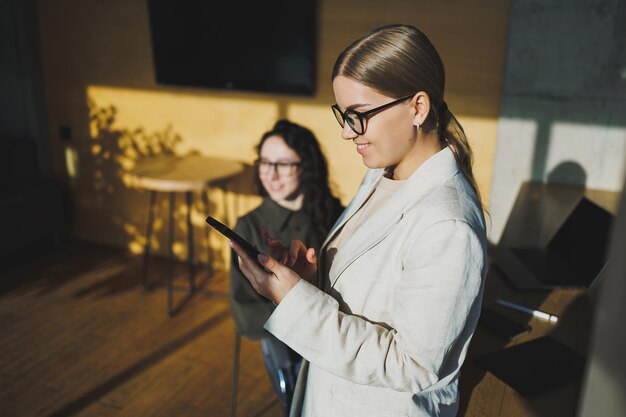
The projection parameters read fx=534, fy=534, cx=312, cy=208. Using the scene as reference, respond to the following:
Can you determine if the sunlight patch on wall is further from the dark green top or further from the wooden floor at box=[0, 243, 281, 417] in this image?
the wooden floor at box=[0, 243, 281, 417]

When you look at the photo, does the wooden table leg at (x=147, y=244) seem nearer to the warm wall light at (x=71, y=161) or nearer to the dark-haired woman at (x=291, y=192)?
the warm wall light at (x=71, y=161)

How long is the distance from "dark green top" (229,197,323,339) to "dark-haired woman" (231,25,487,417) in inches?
39.8

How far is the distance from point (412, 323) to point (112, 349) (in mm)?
2579

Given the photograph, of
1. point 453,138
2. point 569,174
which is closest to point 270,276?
point 453,138

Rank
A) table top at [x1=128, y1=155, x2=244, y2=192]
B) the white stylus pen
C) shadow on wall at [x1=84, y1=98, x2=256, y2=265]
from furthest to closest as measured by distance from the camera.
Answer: shadow on wall at [x1=84, y1=98, x2=256, y2=265], table top at [x1=128, y1=155, x2=244, y2=192], the white stylus pen

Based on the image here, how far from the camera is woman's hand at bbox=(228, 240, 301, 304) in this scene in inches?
40.4

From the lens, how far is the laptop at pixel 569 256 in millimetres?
1875

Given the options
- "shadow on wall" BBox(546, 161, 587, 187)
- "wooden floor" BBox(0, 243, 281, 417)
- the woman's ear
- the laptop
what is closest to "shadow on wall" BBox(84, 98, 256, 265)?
"wooden floor" BBox(0, 243, 281, 417)

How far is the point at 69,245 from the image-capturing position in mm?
4375

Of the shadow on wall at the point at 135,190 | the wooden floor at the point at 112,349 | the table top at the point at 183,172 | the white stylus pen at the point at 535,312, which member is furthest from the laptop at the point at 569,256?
the shadow on wall at the point at 135,190

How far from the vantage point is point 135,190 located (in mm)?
4160

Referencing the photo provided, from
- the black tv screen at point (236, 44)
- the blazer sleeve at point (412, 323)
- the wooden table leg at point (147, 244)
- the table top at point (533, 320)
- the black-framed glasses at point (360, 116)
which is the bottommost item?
the wooden table leg at point (147, 244)

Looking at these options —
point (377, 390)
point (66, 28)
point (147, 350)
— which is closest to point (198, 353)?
point (147, 350)

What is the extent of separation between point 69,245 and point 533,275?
369 centimetres
